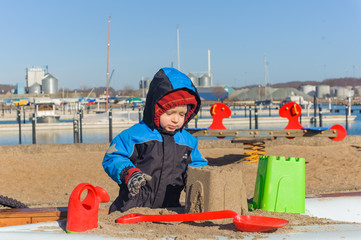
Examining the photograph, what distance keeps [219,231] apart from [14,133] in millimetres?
24809

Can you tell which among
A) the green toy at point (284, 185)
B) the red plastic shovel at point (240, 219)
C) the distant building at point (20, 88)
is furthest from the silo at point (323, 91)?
the red plastic shovel at point (240, 219)

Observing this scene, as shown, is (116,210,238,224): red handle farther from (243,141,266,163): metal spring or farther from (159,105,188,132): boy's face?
(243,141,266,163): metal spring

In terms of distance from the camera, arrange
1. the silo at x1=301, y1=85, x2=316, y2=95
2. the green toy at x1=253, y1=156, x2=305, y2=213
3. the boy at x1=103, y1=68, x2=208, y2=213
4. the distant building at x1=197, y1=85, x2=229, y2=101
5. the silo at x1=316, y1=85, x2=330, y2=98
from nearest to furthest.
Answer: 1. the green toy at x1=253, y1=156, x2=305, y2=213
2. the boy at x1=103, y1=68, x2=208, y2=213
3. the distant building at x1=197, y1=85, x2=229, y2=101
4. the silo at x1=316, y1=85, x2=330, y2=98
5. the silo at x1=301, y1=85, x2=316, y2=95

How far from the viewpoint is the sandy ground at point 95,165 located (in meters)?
8.25

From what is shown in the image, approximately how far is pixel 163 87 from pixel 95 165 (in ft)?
26.3

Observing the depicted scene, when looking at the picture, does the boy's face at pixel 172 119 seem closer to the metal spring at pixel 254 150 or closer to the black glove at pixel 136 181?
the black glove at pixel 136 181

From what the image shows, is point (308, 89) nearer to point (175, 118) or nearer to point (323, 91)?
point (323, 91)

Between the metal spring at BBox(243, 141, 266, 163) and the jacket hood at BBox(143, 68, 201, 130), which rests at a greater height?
the jacket hood at BBox(143, 68, 201, 130)

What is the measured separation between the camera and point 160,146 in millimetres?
3078

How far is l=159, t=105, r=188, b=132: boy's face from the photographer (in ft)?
10.2

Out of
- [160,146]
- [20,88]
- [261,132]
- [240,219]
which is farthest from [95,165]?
[20,88]

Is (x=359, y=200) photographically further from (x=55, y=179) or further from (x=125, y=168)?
(x=55, y=179)

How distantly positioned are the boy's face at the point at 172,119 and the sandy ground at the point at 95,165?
339cm

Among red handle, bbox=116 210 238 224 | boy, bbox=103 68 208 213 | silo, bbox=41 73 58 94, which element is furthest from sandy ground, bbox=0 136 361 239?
silo, bbox=41 73 58 94
